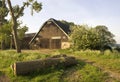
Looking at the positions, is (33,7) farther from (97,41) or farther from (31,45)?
(31,45)

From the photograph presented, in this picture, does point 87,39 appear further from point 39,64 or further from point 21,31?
point 21,31

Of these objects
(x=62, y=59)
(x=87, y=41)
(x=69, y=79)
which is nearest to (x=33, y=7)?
(x=87, y=41)

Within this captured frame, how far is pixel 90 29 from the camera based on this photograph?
3156 centimetres

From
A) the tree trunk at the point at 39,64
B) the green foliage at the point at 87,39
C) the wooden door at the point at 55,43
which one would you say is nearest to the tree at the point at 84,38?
the green foliage at the point at 87,39

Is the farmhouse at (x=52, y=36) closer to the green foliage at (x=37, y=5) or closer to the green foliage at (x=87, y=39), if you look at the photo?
the green foliage at (x=87, y=39)

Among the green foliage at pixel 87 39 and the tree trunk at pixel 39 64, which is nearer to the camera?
the tree trunk at pixel 39 64

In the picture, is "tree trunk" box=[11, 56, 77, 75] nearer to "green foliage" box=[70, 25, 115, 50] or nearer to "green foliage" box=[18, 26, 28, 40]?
"green foliage" box=[70, 25, 115, 50]

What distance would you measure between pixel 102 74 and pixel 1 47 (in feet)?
109

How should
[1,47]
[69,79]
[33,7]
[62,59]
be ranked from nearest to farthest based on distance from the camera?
[69,79]
[62,59]
[33,7]
[1,47]

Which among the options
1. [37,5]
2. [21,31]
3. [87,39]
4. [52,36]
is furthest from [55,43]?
[37,5]

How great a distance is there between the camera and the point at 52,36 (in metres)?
44.9

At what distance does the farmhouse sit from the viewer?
4197 cm

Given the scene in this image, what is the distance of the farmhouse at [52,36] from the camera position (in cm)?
4197

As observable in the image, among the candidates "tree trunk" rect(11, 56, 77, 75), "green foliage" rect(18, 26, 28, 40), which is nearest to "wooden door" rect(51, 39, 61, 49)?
"green foliage" rect(18, 26, 28, 40)
